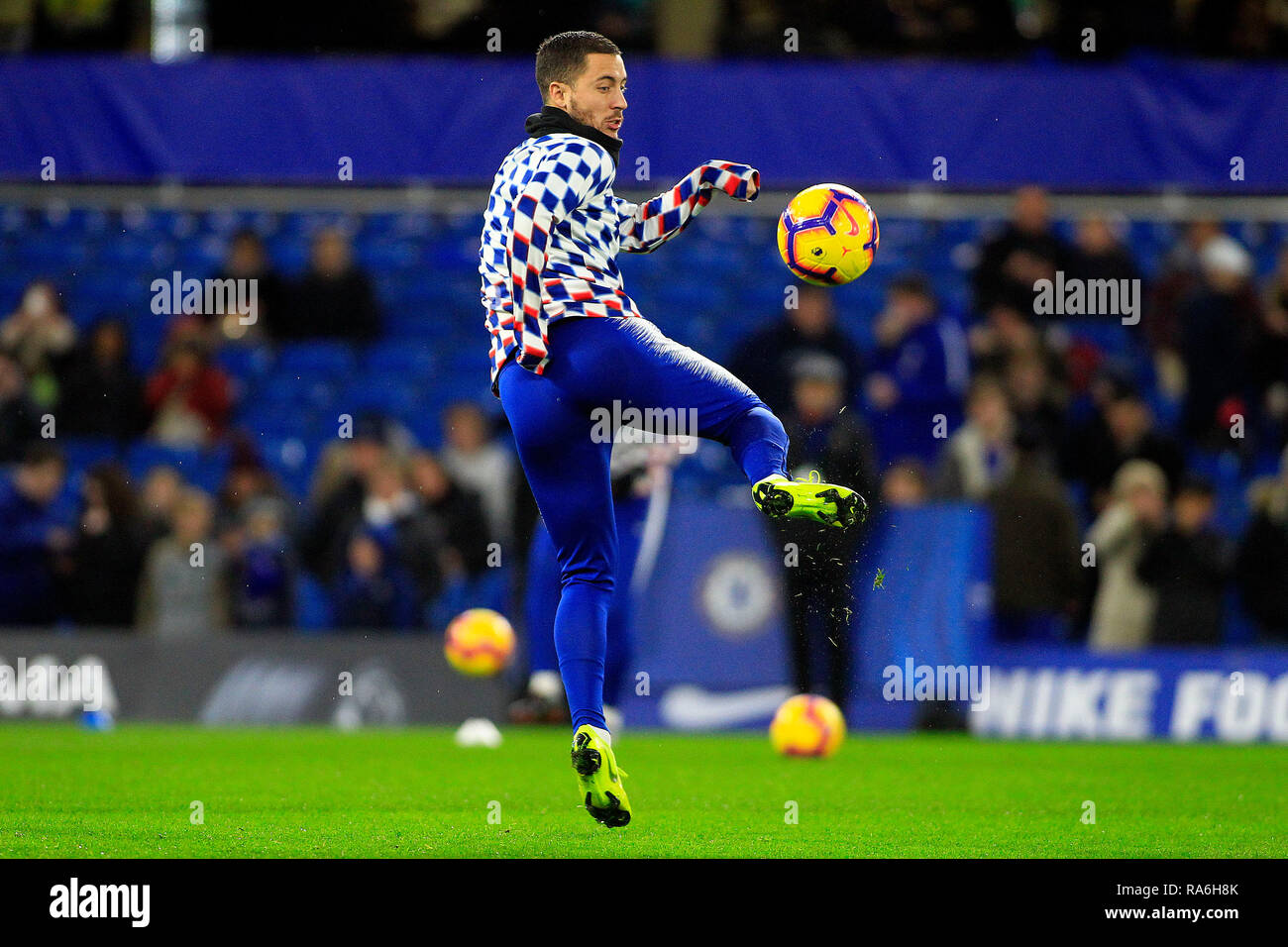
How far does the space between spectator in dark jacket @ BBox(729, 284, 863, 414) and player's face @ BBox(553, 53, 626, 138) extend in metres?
5.48

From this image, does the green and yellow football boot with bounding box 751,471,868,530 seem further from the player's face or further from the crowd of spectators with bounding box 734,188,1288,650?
the crowd of spectators with bounding box 734,188,1288,650

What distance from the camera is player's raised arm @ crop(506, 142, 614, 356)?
606 cm

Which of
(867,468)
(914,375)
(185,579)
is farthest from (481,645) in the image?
(914,375)

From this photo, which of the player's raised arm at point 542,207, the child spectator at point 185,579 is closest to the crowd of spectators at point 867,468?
the child spectator at point 185,579

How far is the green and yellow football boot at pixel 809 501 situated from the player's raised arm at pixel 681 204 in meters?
1.18

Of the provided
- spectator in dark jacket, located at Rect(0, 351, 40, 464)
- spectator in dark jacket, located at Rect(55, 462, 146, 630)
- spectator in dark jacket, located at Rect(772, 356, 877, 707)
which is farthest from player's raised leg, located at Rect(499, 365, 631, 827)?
spectator in dark jacket, located at Rect(0, 351, 40, 464)

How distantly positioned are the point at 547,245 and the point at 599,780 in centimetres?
172

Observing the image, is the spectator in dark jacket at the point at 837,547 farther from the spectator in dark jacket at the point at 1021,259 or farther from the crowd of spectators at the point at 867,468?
the spectator in dark jacket at the point at 1021,259

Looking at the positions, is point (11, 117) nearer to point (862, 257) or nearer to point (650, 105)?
point (650, 105)

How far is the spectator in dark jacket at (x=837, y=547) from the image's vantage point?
10.9 metres

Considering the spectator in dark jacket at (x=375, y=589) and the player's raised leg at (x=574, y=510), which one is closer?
the player's raised leg at (x=574, y=510)

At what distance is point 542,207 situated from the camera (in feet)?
19.9

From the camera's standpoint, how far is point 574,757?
5.93 m
